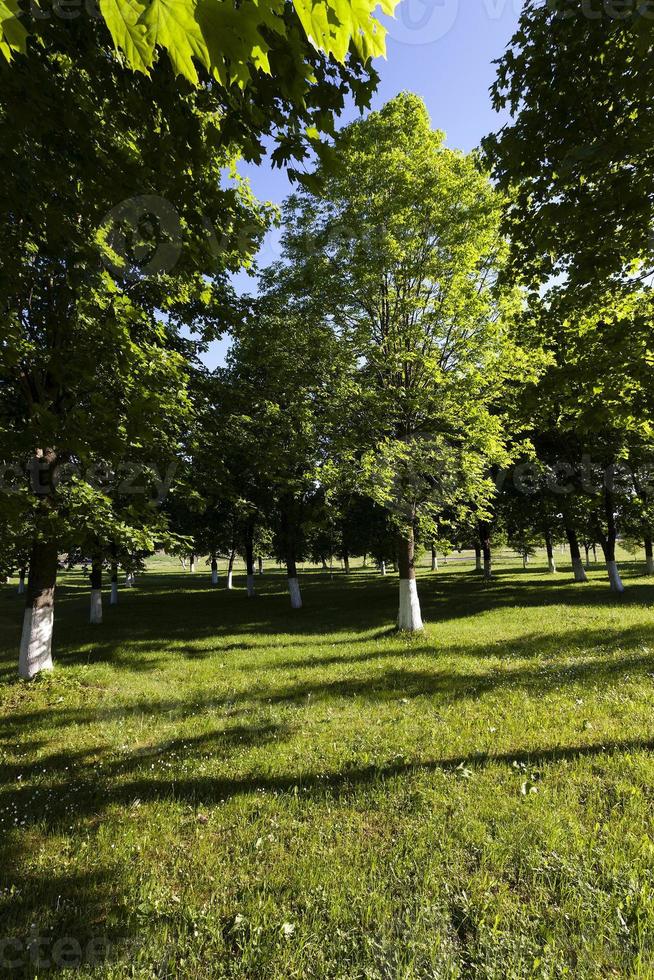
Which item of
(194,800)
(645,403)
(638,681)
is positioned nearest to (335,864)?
(194,800)

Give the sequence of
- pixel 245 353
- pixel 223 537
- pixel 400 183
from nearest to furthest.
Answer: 1. pixel 400 183
2. pixel 245 353
3. pixel 223 537

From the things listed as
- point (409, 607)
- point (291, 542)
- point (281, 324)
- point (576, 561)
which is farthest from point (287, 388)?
point (576, 561)

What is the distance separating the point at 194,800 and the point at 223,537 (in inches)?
1014

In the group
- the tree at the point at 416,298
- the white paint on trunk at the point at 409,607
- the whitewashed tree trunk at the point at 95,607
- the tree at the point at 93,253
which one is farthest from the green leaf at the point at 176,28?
the whitewashed tree trunk at the point at 95,607

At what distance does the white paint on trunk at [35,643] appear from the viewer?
10148 millimetres

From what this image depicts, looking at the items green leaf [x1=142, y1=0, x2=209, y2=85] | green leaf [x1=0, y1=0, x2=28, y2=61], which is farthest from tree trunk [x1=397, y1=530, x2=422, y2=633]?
green leaf [x1=0, y1=0, x2=28, y2=61]

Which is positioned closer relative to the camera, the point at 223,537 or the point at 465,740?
the point at 465,740

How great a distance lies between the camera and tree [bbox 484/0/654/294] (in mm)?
5361

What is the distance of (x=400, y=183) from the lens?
1262cm

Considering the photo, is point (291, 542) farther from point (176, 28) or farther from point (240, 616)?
point (176, 28)

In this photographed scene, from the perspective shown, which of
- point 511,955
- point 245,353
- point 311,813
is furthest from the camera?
point 245,353

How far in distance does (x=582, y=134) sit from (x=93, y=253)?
6.74 metres

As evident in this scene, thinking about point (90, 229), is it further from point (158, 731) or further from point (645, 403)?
point (645, 403)

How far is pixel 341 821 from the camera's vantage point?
424 centimetres
